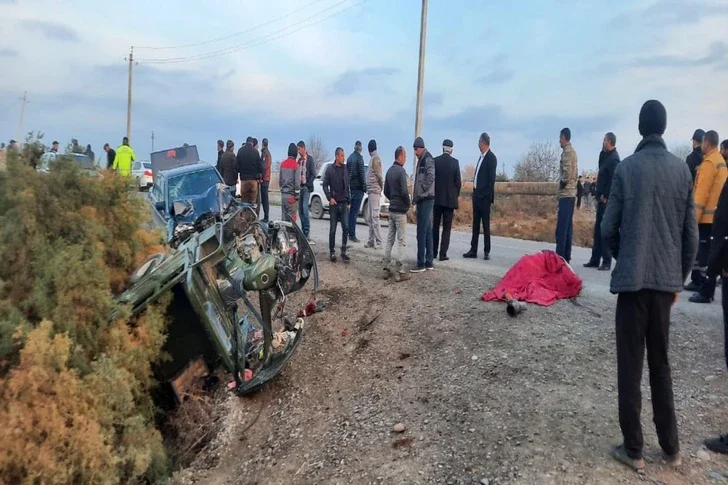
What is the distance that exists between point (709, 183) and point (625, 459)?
15.4 ft

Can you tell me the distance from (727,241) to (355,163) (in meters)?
7.66

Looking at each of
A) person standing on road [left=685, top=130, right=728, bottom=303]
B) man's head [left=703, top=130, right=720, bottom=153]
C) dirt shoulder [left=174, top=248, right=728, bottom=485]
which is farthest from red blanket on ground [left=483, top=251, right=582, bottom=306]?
man's head [left=703, top=130, right=720, bottom=153]

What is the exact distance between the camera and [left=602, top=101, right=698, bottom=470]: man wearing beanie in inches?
132

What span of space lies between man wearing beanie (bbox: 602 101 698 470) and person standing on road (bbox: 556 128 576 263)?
4.67 m

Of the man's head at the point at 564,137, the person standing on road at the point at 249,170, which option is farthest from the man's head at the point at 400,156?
the person standing on road at the point at 249,170

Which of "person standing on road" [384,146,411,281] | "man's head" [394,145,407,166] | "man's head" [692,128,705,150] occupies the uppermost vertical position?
"man's head" [692,128,705,150]

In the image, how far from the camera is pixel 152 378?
468 centimetres

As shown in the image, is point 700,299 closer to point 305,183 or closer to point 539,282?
point 539,282

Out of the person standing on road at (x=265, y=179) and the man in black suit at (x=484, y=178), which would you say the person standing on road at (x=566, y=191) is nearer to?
the man in black suit at (x=484, y=178)

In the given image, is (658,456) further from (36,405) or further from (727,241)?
(36,405)

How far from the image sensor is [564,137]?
8195mm

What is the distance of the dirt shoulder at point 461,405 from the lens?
374cm

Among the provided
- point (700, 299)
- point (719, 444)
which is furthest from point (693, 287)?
point (719, 444)

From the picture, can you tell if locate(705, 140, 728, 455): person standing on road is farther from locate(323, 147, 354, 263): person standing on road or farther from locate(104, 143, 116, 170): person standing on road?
locate(323, 147, 354, 263): person standing on road
